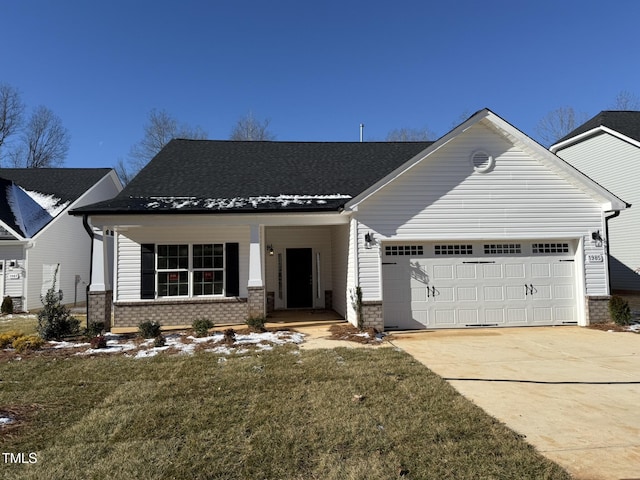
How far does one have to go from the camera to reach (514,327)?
1048 cm

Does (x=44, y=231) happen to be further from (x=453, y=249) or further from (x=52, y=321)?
(x=453, y=249)

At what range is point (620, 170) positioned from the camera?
1817cm

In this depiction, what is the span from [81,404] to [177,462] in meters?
2.37

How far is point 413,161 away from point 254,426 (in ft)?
26.0

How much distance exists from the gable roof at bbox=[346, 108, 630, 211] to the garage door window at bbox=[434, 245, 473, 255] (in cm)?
235

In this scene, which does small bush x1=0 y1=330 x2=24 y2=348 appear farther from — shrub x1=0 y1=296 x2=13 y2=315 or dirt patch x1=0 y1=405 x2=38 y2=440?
shrub x1=0 y1=296 x2=13 y2=315

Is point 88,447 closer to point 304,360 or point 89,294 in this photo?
point 304,360

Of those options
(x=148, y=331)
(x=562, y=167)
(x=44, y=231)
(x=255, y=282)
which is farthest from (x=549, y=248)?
(x=44, y=231)

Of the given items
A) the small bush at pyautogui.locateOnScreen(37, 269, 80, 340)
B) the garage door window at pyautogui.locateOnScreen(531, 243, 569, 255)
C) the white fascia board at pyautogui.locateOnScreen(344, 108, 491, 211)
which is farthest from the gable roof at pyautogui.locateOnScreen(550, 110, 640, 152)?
the small bush at pyautogui.locateOnScreen(37, 269, 80, 340)

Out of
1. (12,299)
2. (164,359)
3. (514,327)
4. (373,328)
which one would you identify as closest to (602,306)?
(514,327)

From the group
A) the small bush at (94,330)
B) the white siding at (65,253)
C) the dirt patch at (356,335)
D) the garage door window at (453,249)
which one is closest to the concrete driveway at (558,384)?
the dirt patch at (356,335)

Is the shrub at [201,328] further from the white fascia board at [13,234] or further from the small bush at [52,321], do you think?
the white fascia board at [13,234]

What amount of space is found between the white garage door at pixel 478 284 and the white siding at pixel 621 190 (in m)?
10.2

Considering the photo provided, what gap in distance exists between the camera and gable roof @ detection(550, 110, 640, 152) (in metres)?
17.8
